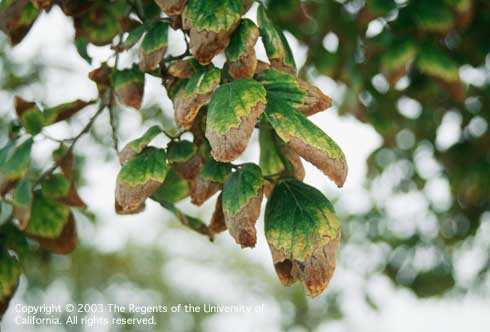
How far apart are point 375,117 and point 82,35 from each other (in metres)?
0.96

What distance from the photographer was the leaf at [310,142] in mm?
591

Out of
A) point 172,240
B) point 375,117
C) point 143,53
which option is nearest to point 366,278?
point 375,117

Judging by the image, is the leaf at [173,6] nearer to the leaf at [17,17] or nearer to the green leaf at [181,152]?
the green leaf at [181,152]

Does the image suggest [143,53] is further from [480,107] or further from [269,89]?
[480,107]

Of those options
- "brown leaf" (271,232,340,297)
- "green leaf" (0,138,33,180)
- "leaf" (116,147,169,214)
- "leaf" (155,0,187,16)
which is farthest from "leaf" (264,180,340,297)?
"green leaf" (0,138,33,180)

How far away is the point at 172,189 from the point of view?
3.09ft

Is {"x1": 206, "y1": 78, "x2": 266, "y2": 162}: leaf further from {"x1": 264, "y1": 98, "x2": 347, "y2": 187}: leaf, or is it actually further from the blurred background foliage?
the blurred background foliage

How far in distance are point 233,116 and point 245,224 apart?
0.35 ft

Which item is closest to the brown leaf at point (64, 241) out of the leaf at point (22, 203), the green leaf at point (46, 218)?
the green leaf at point (46, 218)

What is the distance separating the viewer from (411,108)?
217 cm

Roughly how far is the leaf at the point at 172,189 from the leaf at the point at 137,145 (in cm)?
20

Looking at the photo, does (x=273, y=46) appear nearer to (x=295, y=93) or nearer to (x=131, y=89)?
(x=295, y=93)

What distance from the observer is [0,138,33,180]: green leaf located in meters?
0.91

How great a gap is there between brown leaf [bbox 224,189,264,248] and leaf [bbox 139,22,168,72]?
8.5 inches
